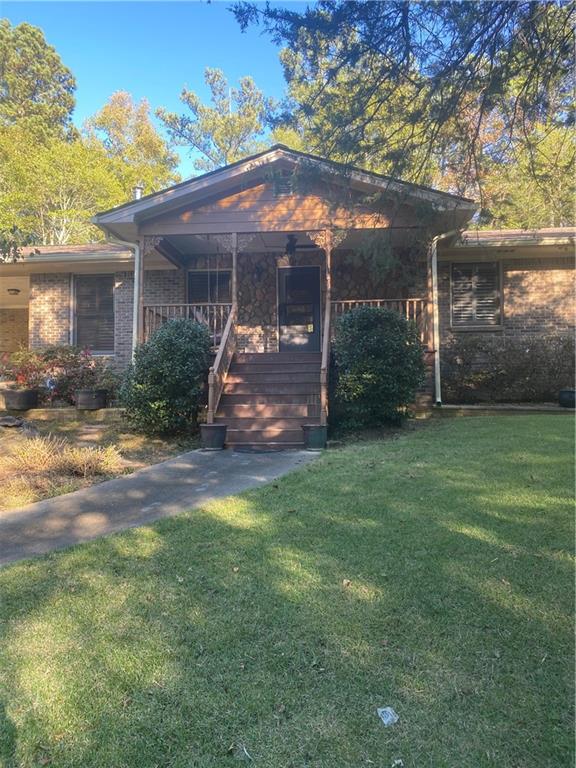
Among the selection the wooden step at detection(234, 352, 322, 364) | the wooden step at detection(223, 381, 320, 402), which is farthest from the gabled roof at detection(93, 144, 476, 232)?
the wooden step at detection(223, 381, 320, 402)

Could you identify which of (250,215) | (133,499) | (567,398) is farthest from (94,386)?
(567,398)

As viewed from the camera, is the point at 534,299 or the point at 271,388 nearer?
the point at 271,388

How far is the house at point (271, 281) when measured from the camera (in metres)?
9.33

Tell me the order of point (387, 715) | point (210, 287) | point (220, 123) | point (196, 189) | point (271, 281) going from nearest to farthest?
point (387, 715) → point (196, 189) → point (271, 281) → point (210, 287) → point (220, 123)

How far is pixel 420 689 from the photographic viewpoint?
7.16ft

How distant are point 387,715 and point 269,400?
717 centimetres

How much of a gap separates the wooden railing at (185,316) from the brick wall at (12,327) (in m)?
9.37

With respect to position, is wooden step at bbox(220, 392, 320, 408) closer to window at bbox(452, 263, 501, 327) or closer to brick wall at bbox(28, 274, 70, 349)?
window at bbox(452, 263, 501, 327)

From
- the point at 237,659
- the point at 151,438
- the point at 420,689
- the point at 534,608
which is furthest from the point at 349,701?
the point at 151,438

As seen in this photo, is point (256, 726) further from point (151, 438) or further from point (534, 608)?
point (151, 438)

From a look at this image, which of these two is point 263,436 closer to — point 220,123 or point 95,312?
point 95,312

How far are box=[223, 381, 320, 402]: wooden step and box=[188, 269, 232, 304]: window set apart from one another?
404 centimetres

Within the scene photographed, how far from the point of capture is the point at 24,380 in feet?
37.3

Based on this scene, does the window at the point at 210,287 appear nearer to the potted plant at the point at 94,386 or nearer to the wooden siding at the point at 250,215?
the wooden siding at the point at 250,215
